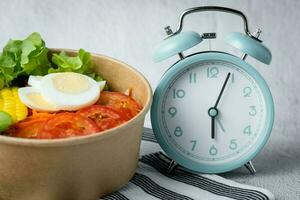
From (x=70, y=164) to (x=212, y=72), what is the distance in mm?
356

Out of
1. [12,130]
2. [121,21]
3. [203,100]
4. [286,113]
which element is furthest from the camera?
[121,21]

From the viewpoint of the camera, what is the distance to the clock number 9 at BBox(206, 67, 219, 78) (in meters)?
1.56

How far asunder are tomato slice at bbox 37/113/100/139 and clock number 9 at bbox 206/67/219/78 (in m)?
0.26

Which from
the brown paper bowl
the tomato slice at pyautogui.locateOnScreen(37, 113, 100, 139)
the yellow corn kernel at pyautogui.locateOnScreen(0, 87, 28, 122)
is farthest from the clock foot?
the yellow corn kernel at pyautogui.locateOnScreen(0, 87, 28, 122)

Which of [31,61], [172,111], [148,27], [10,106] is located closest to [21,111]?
[10,106]

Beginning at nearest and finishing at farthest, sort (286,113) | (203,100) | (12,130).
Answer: (12,130) → (203,100) → (286,113)

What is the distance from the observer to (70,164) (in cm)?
138

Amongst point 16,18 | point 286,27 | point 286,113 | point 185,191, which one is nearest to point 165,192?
point 185,191

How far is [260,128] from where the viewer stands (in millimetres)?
1567

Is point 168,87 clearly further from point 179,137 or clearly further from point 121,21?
point 121,21

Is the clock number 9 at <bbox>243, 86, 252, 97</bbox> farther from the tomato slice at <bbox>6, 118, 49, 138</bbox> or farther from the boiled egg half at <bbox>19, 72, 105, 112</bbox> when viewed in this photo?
the tomato slice at <bbox>6, 118, 49, 138</bbox>

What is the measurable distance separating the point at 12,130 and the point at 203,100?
0.38 metres

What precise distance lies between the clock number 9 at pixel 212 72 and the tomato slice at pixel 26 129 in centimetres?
33

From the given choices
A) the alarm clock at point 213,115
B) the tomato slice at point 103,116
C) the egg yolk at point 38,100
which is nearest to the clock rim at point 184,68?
Answer: the alarm clock at point 213,115
